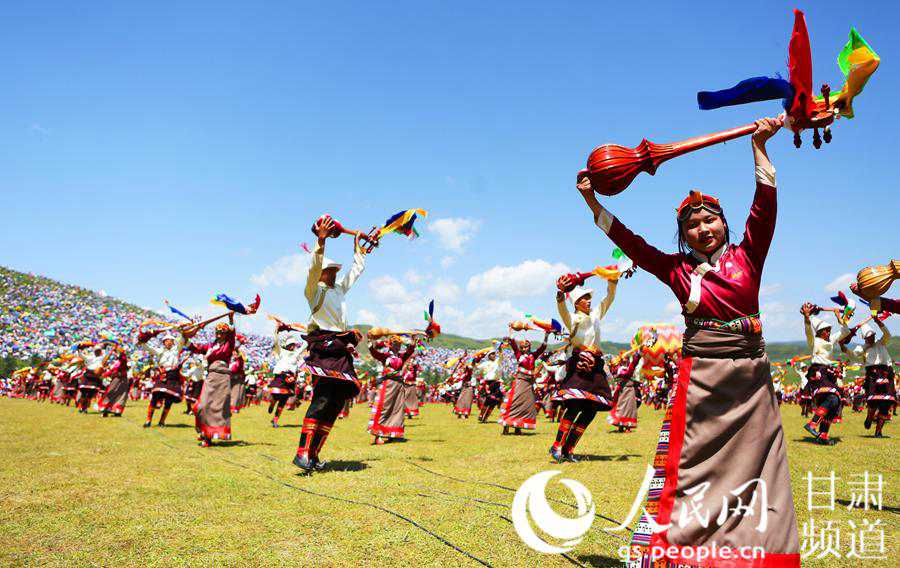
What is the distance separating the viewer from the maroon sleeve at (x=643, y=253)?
3.35 metres

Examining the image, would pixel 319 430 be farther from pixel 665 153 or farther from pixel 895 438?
pixel 895 438

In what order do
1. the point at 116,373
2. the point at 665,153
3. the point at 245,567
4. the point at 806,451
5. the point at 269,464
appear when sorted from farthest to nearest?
the point at 116,373 → the point at 806,451 → the point at 269,464 → the point at 245,567 → the point at 665,153

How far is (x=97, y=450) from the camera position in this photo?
912cm

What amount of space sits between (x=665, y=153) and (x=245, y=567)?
3.73 metres

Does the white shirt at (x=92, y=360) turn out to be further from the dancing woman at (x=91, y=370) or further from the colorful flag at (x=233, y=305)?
the colorful flag at (x=233, y=305)

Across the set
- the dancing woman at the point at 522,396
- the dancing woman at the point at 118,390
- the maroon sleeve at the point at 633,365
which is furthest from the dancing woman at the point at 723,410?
the dancing woman at the point at 118,390

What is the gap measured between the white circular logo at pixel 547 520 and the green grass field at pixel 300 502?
3.7 inches

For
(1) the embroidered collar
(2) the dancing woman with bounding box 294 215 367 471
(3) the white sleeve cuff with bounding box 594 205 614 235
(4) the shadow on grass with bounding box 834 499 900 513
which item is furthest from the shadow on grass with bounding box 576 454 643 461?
(3) the white sleeve cuff with bounding box 594 205 614 235

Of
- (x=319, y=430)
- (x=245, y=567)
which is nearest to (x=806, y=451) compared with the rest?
(x=319, y=430)

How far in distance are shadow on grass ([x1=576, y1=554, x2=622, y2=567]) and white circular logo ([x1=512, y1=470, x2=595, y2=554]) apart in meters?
0.15

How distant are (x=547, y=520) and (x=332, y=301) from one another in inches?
155

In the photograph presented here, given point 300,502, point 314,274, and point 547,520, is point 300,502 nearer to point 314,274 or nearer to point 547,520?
point 547,520

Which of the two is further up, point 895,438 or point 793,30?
point 793,30

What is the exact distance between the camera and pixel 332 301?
23.7ft
